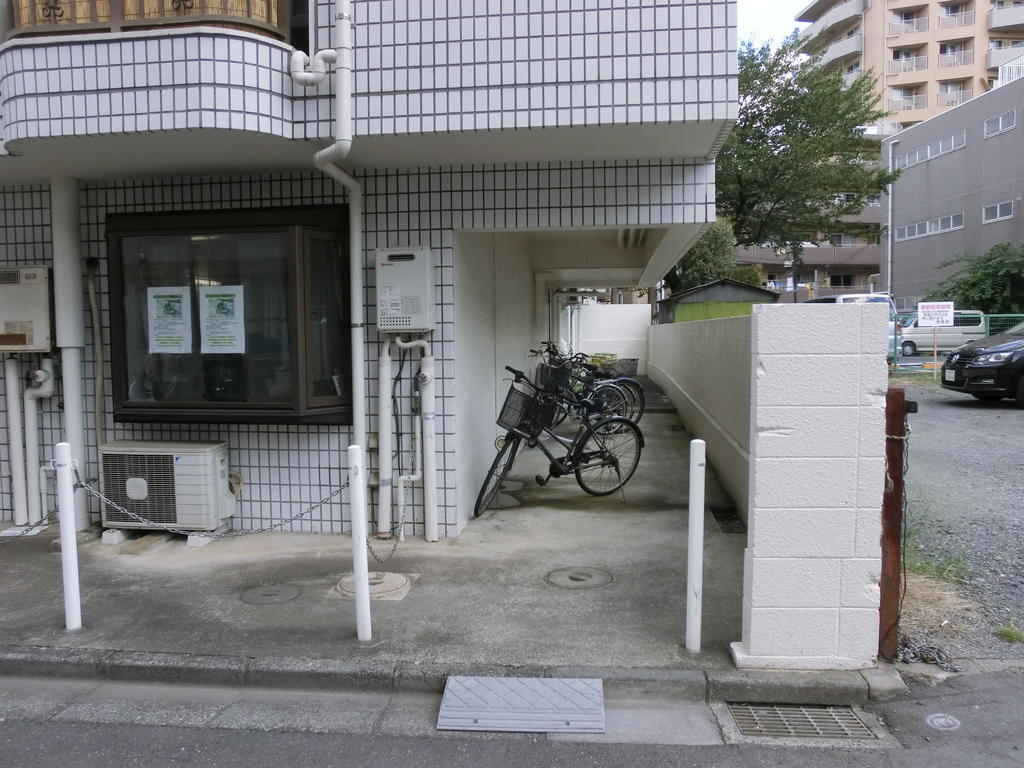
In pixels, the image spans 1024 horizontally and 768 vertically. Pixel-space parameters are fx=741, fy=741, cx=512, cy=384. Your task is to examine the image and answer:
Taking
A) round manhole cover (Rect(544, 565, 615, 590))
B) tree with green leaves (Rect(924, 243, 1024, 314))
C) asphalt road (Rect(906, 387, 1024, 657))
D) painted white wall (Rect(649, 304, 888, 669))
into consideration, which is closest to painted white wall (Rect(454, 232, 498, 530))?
round manhole cover (Rect(544, 565, 615, 590))

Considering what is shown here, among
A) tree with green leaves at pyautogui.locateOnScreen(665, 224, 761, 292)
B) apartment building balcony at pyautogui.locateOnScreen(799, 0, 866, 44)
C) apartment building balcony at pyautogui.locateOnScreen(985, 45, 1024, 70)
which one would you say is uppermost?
apartment building balcony at pyautogui.locateOnScreen(799, 0, 866, 44)

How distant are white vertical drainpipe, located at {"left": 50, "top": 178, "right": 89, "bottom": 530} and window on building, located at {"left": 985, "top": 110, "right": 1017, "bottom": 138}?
31.7m

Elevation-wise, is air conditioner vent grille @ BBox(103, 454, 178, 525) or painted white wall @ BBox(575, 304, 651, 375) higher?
painted white wall @ BBox(575, 304, 651, 375)

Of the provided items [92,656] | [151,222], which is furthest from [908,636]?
[151,222]

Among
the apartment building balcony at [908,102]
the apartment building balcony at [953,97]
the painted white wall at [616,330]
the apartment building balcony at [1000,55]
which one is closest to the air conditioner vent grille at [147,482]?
the painted white wall at [616,330]

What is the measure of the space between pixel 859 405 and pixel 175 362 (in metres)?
4.64

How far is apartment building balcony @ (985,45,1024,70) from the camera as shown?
40781mm

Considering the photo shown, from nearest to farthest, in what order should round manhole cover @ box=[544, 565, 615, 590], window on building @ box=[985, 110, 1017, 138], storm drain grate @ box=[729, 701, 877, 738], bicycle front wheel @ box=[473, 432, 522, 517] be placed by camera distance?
storm drain grate @ box=[729, 701, 877, 738]
round manhole cover @ box=[544, 565, 615, 590]
bicycle front wheel @ box=[473, 432, 522, 517]
window on building @ box=[985, 110, 1017, 138]

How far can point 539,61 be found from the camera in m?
4.51

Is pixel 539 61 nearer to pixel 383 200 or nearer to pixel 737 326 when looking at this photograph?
pixel 383 200

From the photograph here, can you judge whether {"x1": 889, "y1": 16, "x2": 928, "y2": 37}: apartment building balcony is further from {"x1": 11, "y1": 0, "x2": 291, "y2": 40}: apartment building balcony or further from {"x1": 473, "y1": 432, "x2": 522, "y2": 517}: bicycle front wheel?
Result: {"x1": 11, "y1": 0, "x2": 291, "y2": 40}: apartment building balcony

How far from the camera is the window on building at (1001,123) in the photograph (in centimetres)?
2727

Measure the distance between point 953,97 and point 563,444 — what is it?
1863 inches

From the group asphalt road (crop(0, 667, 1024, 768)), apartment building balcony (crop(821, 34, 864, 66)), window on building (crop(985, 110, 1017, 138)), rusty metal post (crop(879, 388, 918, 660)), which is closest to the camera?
asphalt road (crop(0, 667, 1024, 768))
